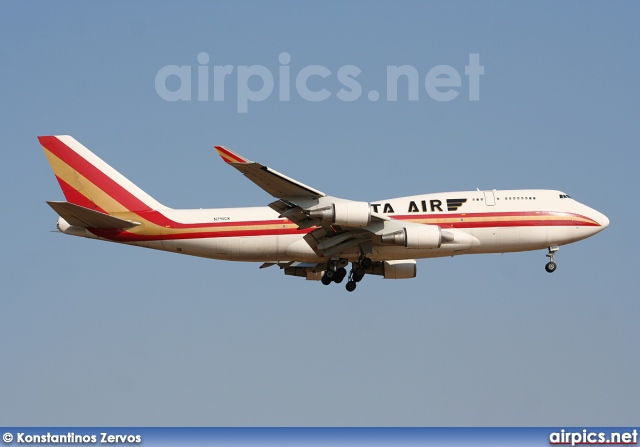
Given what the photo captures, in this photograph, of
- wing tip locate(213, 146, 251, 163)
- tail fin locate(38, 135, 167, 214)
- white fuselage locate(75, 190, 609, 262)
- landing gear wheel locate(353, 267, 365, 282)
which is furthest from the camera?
tail fin locate(38, 135, 167, 214)

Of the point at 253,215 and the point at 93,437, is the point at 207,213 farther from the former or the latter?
the point at 93,437

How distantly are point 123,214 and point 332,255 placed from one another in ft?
39.1

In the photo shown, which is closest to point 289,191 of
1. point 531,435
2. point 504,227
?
point 504,227

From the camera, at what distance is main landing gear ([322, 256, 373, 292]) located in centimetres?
6153

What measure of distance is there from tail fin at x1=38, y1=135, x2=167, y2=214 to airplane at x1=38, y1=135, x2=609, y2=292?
0.06 metres

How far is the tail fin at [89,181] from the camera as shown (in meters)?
62.7

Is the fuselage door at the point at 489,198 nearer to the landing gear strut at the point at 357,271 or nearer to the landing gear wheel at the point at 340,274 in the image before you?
the landing gear strut at the point at 357,271

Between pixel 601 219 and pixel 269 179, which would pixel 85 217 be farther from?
pixel 601 219

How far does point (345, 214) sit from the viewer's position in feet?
185

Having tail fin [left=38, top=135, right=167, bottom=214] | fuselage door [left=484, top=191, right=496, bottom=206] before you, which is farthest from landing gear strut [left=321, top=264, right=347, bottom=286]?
tail fin [left=38, top=135, right=167, bottom=214]

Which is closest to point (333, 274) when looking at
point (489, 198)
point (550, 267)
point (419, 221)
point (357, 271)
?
point (357, 271)

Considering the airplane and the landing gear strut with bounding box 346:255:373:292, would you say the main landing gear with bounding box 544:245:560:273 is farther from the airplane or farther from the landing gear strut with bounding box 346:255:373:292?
the landing gear strut with bounding box 346:255:373:292

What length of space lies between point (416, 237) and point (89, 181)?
751 inches

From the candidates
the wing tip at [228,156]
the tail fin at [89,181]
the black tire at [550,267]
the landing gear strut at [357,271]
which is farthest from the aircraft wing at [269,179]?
the black tire at [550,267]
